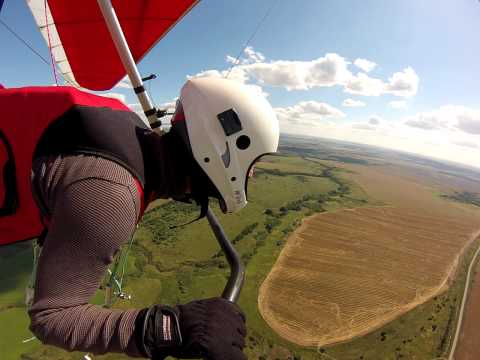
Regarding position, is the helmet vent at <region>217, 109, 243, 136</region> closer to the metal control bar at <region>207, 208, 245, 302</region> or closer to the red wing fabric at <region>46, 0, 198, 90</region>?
the metal control bar at <region>207, 208, 245, 302</region>

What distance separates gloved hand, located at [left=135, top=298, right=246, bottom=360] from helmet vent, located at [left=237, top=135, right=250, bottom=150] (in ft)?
3.42

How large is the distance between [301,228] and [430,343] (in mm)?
22785

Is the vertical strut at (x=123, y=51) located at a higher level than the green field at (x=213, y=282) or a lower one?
higher

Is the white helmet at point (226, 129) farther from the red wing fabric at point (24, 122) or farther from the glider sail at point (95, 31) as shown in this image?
the glider sail at point (95, 31)

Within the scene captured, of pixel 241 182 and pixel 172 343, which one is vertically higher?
pixel 241 182

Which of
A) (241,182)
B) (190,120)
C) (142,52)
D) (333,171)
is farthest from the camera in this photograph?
(333,171)

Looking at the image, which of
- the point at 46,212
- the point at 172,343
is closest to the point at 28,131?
the point at 46,212

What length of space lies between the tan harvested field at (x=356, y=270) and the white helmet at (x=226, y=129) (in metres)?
26.7

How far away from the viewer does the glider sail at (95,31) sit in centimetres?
433

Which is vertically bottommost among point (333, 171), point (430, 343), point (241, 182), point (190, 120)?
point (430, 343)

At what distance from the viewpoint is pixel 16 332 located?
23547 millimetres

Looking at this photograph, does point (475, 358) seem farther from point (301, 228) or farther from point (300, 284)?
point (301, 228)

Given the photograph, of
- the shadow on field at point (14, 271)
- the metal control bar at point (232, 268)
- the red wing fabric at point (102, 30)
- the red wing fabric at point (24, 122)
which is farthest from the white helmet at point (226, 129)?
the shadow on field at point (14, 271)

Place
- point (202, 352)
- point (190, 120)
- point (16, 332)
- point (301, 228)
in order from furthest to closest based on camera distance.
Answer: point (301, 228)
point (16, 332)
point (190, 120)
point (202, 352)
